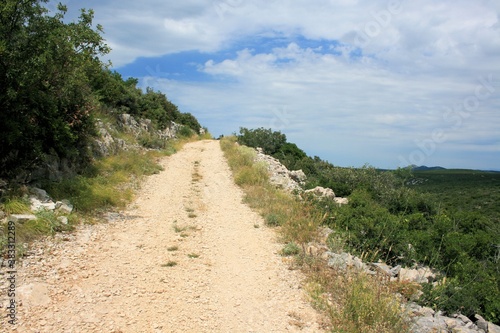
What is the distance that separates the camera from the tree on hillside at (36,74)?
25.7 ft

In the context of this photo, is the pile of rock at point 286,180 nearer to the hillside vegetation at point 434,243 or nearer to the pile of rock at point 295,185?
the pile of rock at point 295,185

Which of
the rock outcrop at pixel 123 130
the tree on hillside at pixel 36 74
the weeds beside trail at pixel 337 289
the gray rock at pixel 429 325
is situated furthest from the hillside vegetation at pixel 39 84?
the gray rock at pixel 429 325

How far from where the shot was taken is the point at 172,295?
18.4 feet

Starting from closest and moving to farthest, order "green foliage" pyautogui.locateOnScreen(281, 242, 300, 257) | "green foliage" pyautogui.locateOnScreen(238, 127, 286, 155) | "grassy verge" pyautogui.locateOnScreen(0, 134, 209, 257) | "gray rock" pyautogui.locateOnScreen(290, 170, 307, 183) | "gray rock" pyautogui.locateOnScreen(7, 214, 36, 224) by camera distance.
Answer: "gray rock" pyautogui.locateOnScreen(7, 214, 36, 224) → "grassy verge" pyautogui.locateOnScreen(0, 134, 209, 257) → "green foliage" pyautogui.locateOnScreen(281, 242, 300, 257) → "gray rock" pyautogui.locateOnScreen(290, 170, 307, 183) → "green foliage" pyautogui.locateOnScreen(238, 127, 286, 155)

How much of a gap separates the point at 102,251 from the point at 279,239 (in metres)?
3.97

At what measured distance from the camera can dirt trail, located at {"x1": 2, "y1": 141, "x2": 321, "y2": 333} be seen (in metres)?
4.85

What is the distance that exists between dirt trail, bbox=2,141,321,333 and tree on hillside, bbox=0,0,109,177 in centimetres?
269

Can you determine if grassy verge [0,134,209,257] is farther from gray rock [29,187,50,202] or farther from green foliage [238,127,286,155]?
green foliage [238,127,286,155]

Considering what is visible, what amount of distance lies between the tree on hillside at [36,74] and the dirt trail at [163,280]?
2.69 m

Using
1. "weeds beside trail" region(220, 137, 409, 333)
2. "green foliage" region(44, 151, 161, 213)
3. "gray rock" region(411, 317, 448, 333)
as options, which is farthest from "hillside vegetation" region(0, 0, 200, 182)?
"gray rock" region(411, 317, 448, 333)

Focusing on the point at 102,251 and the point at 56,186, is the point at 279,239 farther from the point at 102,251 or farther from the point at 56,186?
the point at 56,186

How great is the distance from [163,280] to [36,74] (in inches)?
228

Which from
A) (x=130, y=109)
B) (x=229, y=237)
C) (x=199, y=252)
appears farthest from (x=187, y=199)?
(x=130, y=109)

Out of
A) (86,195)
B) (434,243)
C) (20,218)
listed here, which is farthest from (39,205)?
(434,243)
